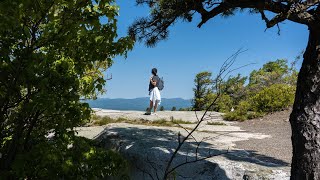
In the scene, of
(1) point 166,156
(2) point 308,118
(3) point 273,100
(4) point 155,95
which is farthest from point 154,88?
(2) point 308,118

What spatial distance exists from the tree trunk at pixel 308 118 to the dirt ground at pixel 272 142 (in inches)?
71.0

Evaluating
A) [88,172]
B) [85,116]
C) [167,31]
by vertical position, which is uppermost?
[167,31]

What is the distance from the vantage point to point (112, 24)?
433 cm

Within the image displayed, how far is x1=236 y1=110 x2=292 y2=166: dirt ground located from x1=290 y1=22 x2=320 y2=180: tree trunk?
Answer: 1.80 m

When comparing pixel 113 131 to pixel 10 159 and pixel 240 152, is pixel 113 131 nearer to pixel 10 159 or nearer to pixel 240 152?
pixel 240 152

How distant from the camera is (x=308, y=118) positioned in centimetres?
470

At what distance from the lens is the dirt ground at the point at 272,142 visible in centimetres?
740

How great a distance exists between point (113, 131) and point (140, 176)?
2.33 metres

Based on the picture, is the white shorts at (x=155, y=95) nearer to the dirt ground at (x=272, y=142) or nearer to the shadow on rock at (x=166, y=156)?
the dirt ground at (x=272, y=142)

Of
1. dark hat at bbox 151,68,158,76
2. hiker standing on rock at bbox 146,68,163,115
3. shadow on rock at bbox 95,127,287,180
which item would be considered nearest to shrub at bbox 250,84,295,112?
hiker standing on rock at bbox 146,68,163,115

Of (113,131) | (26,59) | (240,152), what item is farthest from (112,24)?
(113,131)

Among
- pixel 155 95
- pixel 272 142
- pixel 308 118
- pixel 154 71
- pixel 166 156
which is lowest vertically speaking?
pixel 166 156

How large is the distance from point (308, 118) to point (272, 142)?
16.2ft

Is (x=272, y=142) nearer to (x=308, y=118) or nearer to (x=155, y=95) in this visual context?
(x=308, y=118)
